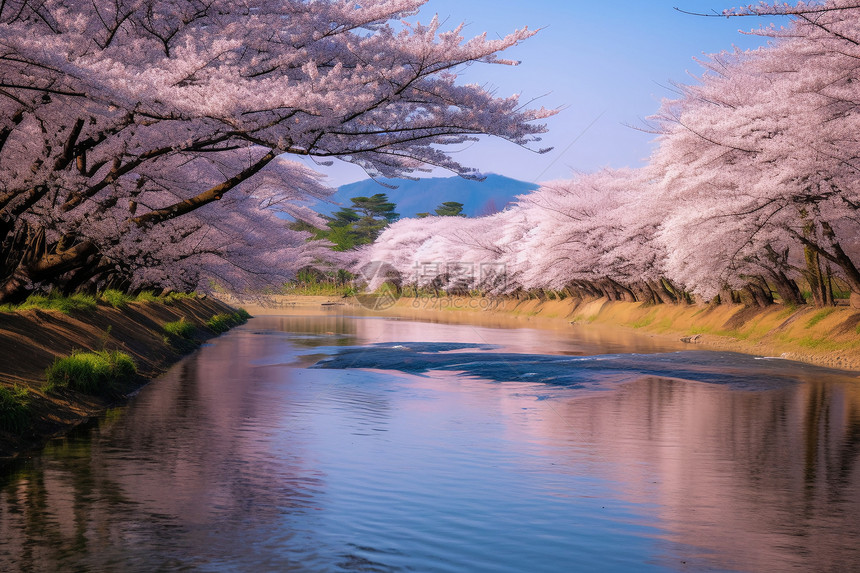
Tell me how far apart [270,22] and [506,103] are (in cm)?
386

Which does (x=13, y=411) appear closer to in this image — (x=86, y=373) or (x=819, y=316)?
(x=86, y=373)

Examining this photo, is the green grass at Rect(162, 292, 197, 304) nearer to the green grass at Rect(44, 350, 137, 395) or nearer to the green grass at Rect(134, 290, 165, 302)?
the green grass at Rect(134, 290, 165, 302)

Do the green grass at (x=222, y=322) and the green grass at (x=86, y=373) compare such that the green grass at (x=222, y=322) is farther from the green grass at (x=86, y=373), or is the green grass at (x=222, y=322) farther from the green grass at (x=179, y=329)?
the green grass at (x=86, y=373)

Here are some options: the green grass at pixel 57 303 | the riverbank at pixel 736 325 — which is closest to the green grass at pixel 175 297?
the riverbank at pixel 736 325

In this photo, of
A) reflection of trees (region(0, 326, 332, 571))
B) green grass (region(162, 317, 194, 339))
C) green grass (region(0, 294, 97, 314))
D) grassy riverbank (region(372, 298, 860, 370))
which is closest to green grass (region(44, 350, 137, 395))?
reflection of trees (region(0, 326, 332, 571))

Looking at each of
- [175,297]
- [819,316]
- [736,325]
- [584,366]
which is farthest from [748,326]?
[175,297]

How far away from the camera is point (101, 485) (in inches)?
340

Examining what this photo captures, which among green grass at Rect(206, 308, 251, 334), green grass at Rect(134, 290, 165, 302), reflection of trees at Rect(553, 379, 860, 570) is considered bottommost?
reflection of trees at Rect(553, 379, 860, 570)

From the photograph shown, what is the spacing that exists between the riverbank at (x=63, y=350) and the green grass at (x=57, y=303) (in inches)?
6.6

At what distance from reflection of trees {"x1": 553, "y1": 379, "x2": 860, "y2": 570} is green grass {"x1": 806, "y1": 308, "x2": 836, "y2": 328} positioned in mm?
9293

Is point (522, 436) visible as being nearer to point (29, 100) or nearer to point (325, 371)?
point (29, 100)

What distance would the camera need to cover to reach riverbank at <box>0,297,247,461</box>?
11.5 meters

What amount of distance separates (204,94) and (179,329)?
1976 cm

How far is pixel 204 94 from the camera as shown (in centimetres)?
1055
